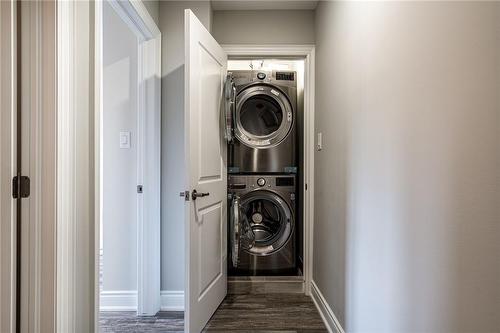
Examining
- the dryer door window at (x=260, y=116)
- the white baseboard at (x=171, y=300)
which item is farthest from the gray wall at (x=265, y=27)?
the white baseboard at (x=171, y=300)

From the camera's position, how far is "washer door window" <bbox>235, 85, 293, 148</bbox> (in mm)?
2830

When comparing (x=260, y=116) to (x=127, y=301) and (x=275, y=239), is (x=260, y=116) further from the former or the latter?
(x=127, y=301)

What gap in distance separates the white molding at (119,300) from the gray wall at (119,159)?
4cm

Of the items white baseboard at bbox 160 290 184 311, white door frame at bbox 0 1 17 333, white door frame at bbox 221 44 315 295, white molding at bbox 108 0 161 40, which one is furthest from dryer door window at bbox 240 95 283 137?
white door frame at bbox 0 1 17 333

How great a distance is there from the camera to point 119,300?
2352 mm

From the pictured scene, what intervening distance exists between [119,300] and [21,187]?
1582mm

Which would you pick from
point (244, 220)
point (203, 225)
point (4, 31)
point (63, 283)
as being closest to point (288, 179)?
point (244, 220)

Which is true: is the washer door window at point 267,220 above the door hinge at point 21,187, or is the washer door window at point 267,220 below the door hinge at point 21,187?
below

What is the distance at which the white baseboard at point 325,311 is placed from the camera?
1899mm

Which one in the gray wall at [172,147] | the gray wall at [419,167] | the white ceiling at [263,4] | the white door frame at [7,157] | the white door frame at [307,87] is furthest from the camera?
the white door frame at [307,87]

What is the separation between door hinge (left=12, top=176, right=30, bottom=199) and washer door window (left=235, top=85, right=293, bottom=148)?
1.85m

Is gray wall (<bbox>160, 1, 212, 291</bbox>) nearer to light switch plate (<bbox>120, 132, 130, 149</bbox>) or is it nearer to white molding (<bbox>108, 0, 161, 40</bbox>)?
white molding (<bbox>108, 0, 161, 40</bbox>)

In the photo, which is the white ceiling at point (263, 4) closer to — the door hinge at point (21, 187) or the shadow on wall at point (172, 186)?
the shadow on wall at point (172, 186)

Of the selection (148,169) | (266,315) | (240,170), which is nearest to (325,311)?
(266,315)
